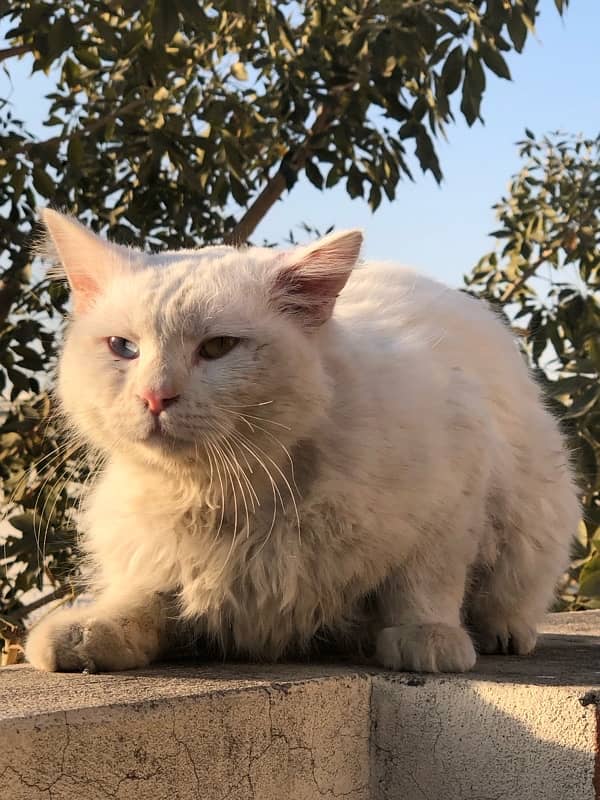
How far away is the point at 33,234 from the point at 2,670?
5.05 feet

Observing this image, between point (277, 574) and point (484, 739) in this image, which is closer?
point (484, 739)

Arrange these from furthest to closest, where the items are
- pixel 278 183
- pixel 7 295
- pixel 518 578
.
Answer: pixel 278 183
pixel 7 295
pixel 518 578

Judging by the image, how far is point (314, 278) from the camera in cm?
189

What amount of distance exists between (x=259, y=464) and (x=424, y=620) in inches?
17.3

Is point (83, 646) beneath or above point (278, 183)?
beneath

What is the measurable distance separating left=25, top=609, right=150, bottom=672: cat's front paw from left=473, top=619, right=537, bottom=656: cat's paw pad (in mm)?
832

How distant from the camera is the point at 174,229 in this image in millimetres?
3637

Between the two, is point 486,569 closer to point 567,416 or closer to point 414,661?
point 414,661

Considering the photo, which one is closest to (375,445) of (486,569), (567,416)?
(486,569)

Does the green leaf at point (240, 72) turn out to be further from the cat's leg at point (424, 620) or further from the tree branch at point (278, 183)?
the cat's leg at point (424, 620)

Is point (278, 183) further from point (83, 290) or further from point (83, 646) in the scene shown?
point (83, 646)

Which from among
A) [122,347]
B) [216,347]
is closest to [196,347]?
[216,347]

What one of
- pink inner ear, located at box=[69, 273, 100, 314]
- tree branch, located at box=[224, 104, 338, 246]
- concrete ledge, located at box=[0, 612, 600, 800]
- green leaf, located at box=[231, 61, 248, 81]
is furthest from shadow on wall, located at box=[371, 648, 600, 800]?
green leaf, located at box=[231, 61, 248, 81]

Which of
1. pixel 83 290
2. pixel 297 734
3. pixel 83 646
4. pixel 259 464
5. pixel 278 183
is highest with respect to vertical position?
pixel 278 183
